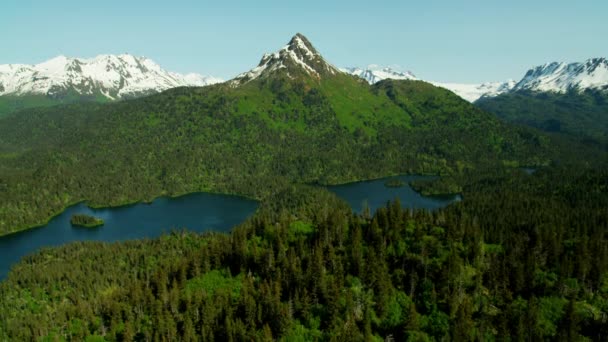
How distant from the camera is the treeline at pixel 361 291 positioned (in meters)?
123

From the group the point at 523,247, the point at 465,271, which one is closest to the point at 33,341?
the point at 465,271

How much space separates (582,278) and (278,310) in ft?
297

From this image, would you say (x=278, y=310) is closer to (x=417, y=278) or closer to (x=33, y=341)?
(x=417, y=278)

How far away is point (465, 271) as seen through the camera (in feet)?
454

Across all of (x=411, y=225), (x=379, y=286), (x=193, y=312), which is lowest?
(x=193, y=312)

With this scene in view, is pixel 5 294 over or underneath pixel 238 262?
underneath

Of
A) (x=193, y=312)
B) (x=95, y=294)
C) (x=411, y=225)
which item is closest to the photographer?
(x=193, y=312)

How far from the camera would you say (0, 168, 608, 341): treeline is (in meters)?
123

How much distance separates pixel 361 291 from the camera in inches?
5453

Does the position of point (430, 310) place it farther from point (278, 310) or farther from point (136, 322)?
point (136, 322)

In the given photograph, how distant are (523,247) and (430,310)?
4693 centimetres

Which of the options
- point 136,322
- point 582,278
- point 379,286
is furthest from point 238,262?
point 582,278

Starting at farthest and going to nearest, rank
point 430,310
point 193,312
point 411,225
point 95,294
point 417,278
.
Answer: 1. point 95,294
2. point 411,225
3. point 193,312
4. point 417,278
5. point 430,310

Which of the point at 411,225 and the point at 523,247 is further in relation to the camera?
the point at 411,225
